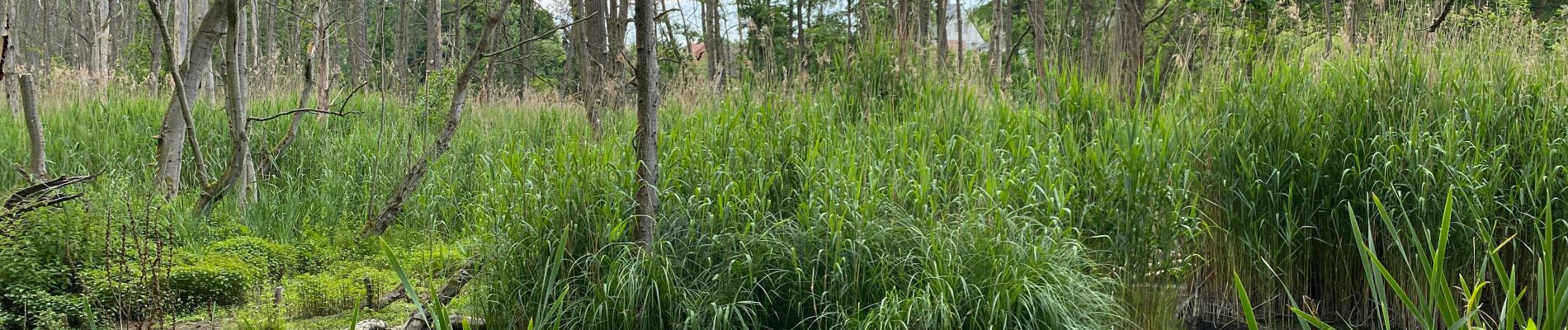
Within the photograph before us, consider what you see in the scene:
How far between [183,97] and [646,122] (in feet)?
9.83

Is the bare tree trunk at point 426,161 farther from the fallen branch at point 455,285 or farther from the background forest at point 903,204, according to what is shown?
the fallen branch at point 455,285

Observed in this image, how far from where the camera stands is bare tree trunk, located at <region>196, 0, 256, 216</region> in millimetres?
5203

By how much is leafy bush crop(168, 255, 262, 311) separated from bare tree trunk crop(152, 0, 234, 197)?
100cm

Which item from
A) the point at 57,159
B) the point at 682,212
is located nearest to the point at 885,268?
the point at 682,212

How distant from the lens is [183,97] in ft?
16.5

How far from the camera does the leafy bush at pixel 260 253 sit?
5.14m

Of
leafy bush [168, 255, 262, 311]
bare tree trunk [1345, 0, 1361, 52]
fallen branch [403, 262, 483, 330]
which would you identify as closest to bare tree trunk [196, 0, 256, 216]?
leafy bush [168, 255, 262, 311]

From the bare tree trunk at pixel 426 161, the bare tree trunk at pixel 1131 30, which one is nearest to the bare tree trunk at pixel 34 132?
the bare tree trunk at pixel 426 161

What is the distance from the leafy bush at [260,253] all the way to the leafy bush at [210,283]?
8.5 inches

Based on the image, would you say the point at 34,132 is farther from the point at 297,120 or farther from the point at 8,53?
the point at 297,120

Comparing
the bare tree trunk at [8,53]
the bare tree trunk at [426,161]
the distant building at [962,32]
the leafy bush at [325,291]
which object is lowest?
the leafy bush at [325,291]

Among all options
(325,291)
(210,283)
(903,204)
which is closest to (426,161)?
(325,291)

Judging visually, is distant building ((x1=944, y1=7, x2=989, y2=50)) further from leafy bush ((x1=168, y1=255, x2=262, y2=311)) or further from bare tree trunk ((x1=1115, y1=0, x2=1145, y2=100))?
leafy bush ((x1=168, y1=255, x2=262, y2=311))

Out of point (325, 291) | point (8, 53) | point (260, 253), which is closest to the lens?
point (8, 53)
